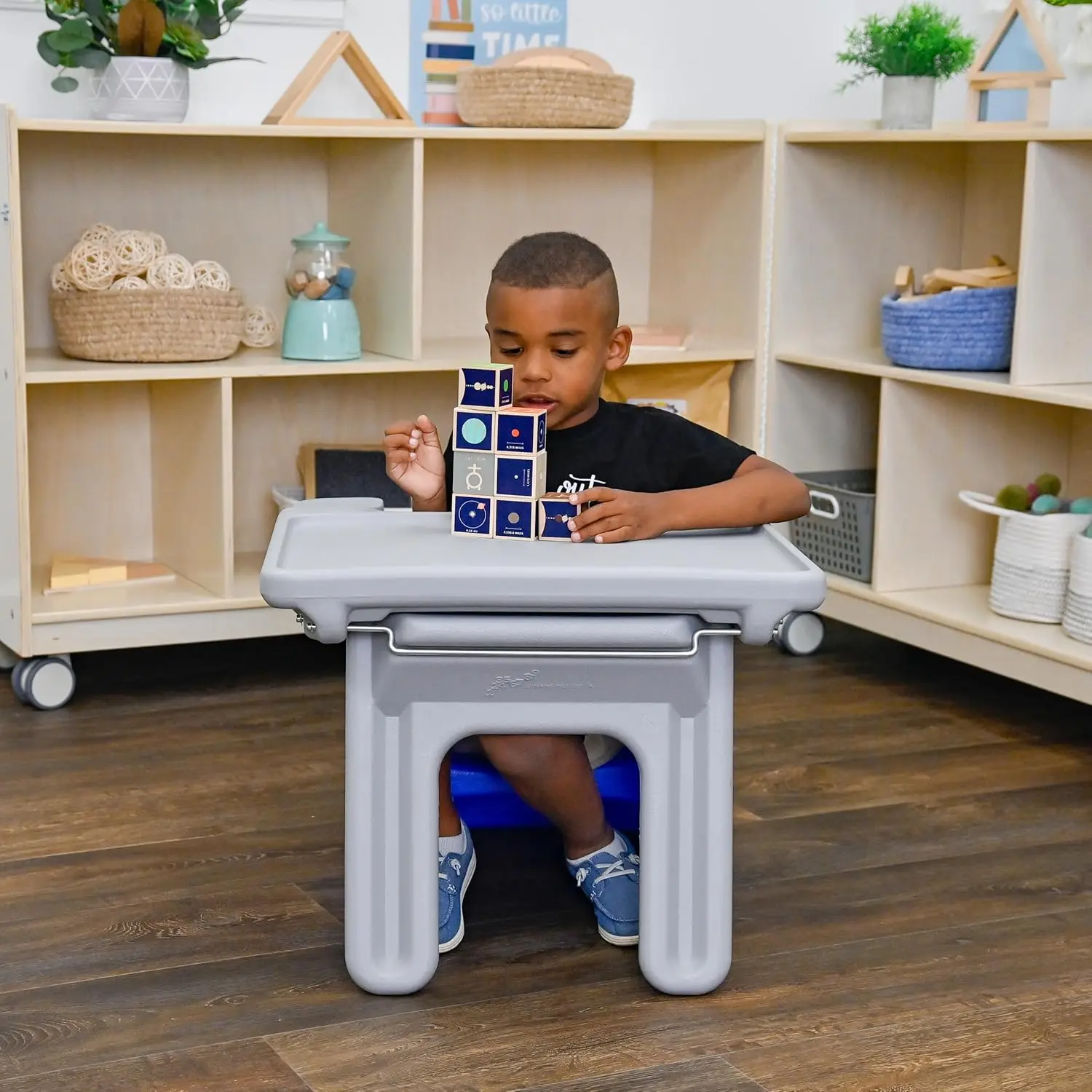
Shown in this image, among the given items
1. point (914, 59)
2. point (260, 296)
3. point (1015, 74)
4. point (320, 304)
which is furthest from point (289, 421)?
point (1015, 74)

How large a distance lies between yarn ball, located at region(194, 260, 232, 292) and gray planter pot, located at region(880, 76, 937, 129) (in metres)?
1.04

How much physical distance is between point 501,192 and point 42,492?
90 cm

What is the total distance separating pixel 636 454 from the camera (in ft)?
5.18

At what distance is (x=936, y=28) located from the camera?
2471 millimetres

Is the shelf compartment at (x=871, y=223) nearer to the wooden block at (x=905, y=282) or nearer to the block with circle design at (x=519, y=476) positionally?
the wooden block at (x=905, y=282)

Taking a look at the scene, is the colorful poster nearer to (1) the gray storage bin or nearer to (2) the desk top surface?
(1) the gray storage bin

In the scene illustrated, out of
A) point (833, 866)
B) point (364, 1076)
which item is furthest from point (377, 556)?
point (833, 866)

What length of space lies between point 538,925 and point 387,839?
0.27m

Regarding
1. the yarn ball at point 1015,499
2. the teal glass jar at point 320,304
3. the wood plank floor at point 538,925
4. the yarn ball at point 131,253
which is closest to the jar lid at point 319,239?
the teal glass jar at point 320,304

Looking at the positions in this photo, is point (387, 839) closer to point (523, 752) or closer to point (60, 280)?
point (523, 752)

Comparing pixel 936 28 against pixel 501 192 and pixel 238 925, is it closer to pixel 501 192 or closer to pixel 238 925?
pixel 501 192

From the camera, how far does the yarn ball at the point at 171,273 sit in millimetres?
2305

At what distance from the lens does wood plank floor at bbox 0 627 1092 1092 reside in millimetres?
1308

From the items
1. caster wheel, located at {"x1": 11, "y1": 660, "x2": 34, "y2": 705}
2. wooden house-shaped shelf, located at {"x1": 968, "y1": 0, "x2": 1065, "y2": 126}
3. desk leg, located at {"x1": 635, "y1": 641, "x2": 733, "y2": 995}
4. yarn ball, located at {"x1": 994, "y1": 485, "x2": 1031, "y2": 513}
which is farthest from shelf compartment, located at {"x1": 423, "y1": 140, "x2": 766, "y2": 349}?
desk leg, located at {"x1": 635, "y1": 641, "x2": 733, "y2": 995}
